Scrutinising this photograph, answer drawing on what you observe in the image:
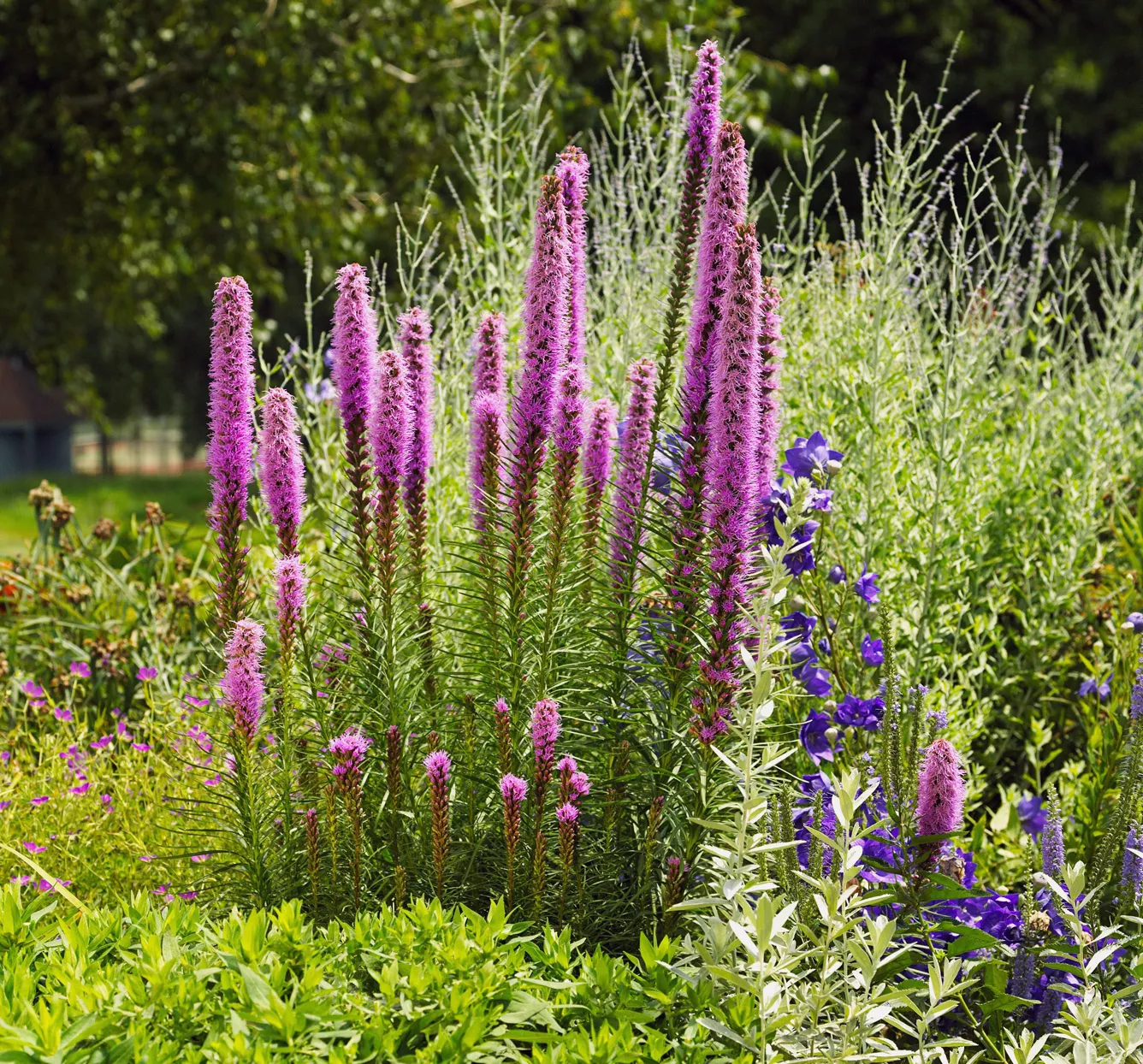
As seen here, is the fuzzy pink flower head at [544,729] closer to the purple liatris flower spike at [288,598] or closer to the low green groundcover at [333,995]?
the low green groundcover at [333,995]

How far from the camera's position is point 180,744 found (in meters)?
4.87

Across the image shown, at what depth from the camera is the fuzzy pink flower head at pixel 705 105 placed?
3.06 meters

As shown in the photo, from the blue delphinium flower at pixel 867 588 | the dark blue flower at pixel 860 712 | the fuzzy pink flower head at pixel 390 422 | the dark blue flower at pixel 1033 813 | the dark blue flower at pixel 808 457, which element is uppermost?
the fuzzy pink flower head at pixel 390 422

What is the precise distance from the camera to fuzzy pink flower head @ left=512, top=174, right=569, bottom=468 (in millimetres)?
2980

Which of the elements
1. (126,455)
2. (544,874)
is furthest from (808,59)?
(126,455)

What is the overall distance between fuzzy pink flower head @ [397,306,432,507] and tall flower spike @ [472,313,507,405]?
137 mm

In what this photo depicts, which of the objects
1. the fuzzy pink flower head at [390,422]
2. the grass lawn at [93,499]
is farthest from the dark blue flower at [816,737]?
Answer: the grass lawn at [93,499]

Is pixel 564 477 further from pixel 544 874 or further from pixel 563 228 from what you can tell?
pixel 544 874

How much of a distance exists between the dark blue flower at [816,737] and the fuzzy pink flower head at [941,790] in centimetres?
59

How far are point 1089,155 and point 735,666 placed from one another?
1965cm

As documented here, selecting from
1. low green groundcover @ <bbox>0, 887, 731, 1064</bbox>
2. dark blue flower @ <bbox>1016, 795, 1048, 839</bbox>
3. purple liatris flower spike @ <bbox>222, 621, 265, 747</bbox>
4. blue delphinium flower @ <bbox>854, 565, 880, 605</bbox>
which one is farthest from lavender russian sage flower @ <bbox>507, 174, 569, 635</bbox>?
dark blue flower @ <bbox>1016, 795, 1048, 839</bbox>

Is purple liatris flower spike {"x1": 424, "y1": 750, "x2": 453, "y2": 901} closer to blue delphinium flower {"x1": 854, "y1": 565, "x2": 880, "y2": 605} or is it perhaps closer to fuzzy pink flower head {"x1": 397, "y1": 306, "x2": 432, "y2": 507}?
fuzzy pink flower head {"x1": 397, "y1": 306, "x2": 432, "y2": 507}

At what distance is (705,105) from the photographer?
3.06 meters

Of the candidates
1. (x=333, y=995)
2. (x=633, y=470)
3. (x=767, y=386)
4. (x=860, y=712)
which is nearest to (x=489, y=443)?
(x=633, y=470)
